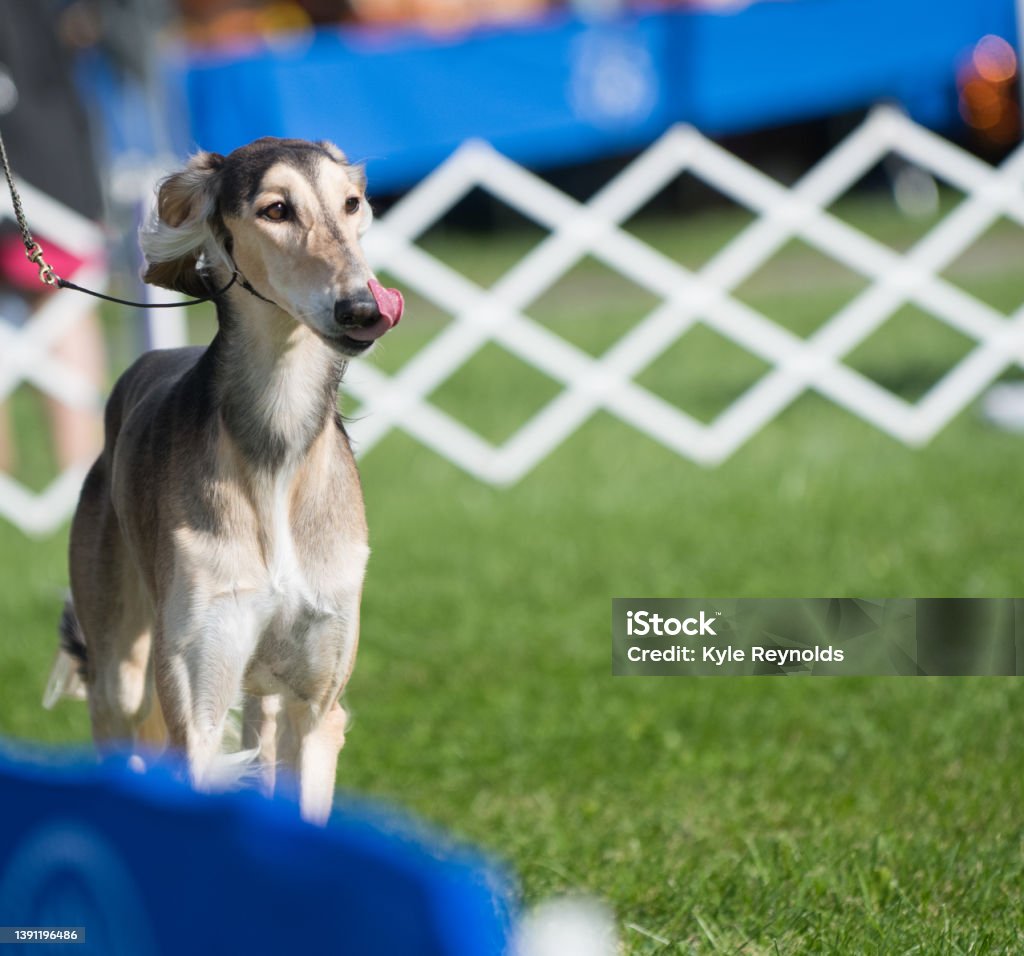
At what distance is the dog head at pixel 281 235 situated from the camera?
201 centimetres

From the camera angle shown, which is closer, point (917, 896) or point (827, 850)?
point (917, 896)

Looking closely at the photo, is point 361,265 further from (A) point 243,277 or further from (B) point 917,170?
(B) point 917,170

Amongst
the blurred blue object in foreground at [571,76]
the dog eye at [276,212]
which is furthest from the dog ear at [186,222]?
the blurred blue object in foreground at [571,76]

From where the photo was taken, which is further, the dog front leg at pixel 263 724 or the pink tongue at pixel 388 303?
the dog front leg at pixel 263 724

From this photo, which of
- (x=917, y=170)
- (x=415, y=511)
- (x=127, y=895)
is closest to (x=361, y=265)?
(x=127, y=895)

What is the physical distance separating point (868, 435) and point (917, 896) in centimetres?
489

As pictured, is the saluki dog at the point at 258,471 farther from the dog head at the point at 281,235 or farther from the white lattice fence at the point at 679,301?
the white lattice fence at the point at 679,301

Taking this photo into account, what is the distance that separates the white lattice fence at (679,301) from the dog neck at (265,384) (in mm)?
4733

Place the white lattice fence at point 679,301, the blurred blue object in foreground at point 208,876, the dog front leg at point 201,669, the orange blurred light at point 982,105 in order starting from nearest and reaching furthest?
the blurred blue object in foreground at point 208,876
the dog front leg at point 201,669
the white lattice fence at point 679,301
the orange blurred light at point 982,105

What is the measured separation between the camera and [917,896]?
2895mm

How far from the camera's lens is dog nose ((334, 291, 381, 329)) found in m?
1.97

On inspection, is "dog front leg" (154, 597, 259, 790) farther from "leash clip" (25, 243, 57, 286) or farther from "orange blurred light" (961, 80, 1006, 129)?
"orange blurred light" (961, 80, 1006, 129)

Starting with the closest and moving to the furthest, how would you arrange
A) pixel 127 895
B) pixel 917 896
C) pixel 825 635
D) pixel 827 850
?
pixel 127 895
pixel 917 896
pixel 827 850
pixel 825 635

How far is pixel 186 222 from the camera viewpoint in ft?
7.09
